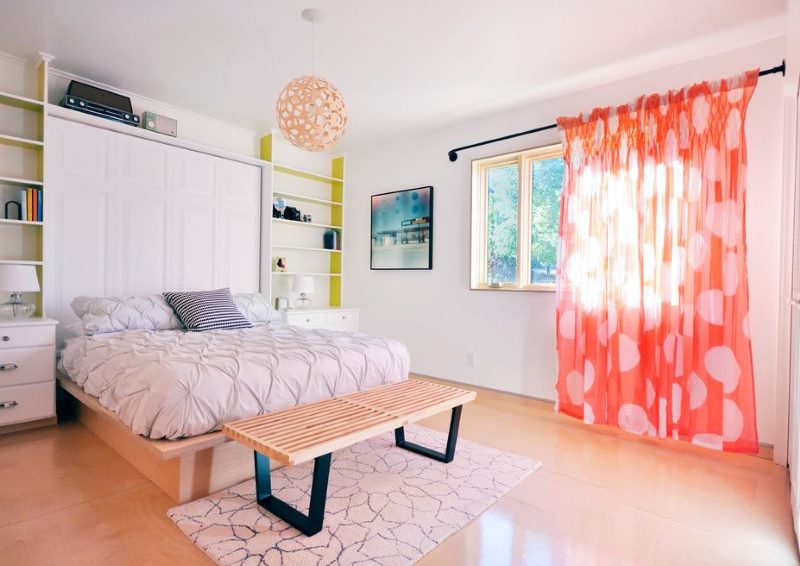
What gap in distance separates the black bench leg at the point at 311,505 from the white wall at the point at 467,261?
2.40 metres

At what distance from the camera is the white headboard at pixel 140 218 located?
3.24m

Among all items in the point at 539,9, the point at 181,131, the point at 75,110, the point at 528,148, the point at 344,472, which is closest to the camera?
the point at 344,472

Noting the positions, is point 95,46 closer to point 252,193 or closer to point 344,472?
point 252,193

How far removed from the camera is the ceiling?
2447 millimetres

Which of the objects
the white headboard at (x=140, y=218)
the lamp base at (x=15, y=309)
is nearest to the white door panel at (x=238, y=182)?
the white headboard at (x=140, y=218)

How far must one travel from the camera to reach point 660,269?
2865 mm

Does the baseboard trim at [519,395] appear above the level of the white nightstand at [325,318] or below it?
below

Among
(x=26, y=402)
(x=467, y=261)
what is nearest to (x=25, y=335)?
(x=26, y=402)

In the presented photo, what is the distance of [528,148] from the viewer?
3732mm

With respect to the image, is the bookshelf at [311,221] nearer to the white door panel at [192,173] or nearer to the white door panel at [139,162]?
the white door panel at [192,173]

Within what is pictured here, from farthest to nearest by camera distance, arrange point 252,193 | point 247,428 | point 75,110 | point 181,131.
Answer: point 252,193 < point 181,131 < point 75,110 < point 247,428

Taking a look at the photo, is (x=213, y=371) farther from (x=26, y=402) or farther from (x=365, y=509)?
(x=26, y=402)

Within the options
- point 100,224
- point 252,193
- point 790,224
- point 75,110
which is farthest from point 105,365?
point 790,224

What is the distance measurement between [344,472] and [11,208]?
2.99 metres
